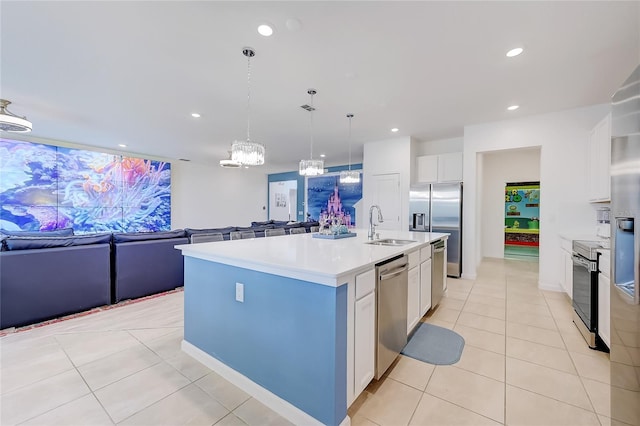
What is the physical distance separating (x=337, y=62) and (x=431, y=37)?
2.90 ft

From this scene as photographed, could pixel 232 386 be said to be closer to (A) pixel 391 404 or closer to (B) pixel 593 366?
(A) pixel 391 404

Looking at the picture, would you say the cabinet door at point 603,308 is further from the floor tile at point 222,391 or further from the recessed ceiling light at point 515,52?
the floor tile at point 222,391

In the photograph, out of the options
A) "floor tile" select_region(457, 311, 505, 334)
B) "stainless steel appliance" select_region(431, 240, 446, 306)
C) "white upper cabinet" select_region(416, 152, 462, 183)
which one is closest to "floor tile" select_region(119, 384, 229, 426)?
"stainless steel appliance" select_region(431, 240, 446, 306)

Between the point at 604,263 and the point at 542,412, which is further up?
the point at 604,263

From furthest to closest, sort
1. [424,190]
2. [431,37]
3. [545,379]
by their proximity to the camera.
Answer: [424,190], [431,37], [545,379]

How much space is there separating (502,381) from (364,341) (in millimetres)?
1149

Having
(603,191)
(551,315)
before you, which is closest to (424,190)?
(603,191)

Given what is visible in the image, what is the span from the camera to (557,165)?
3.95 m

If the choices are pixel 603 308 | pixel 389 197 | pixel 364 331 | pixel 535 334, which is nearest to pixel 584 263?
pixel 603 308

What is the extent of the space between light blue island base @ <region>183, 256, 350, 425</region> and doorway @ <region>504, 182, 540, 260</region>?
6909mm

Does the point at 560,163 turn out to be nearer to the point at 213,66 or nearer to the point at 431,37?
the point at 431,37

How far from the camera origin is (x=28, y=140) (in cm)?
550

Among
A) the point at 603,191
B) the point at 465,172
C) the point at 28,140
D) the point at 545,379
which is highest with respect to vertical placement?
the point at 28,140

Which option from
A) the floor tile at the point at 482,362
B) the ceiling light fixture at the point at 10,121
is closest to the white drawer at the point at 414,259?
the floor tile at the point at 482,362
